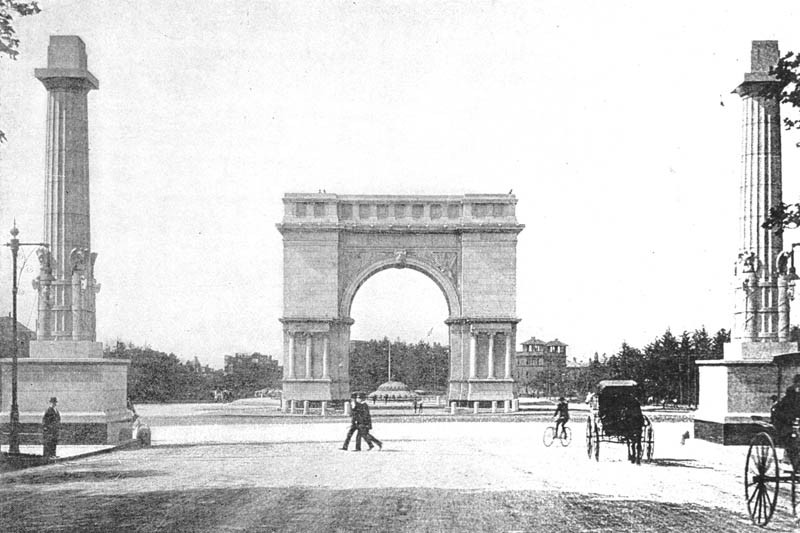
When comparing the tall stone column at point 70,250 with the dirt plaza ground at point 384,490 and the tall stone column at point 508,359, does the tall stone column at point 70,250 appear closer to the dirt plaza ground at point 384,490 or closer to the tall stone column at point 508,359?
the dirt plaza ground at point 384,490

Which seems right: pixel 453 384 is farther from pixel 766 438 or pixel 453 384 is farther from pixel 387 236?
pixel 766 438

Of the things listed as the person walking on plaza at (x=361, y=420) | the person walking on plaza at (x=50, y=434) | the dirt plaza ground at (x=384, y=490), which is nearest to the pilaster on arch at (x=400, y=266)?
the dirt plaza ground at (x=384, y=490)

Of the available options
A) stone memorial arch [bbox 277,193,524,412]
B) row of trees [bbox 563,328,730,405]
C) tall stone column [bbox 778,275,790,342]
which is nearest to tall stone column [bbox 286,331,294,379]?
stone memorial arch [bbox 277,193,524,412]

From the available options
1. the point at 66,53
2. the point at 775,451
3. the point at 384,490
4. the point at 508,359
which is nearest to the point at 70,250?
the point at 66,53

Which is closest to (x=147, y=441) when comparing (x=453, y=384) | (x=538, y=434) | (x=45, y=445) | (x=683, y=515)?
(x=45, y=445)

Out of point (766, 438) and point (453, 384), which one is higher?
point (766, 438)
